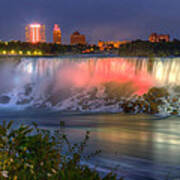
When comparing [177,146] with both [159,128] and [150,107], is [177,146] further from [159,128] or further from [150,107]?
[150,107]

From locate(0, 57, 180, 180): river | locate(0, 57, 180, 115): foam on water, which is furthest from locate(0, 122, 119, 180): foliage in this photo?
locate(0, 57, 180, 115): foam on water

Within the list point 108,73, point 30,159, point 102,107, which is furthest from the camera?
point 108,73

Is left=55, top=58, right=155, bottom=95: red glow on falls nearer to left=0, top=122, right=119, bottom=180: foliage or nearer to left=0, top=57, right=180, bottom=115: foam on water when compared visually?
A: left=0, top=57, right=180, bottom=115: foam on water

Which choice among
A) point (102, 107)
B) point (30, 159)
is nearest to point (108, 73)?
Answer: point (102, 107)

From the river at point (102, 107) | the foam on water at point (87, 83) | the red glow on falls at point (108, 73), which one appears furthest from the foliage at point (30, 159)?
the red glow on falls at point (108, 73)

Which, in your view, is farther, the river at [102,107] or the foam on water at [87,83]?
the foam on water at [87,83]

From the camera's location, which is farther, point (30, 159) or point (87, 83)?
point (87, 83)

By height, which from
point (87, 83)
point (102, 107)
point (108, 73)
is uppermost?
point (108, 73)

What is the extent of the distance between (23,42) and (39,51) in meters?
2.71

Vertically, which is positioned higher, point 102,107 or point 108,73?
point 108,73

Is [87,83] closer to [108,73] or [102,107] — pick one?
[108,73]

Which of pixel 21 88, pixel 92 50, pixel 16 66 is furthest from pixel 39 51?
pixel 21 88

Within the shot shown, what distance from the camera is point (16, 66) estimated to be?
3406 centimetres

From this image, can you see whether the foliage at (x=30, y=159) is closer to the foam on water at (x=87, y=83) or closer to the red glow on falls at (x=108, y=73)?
the foam on water at (x=87, y=83)
